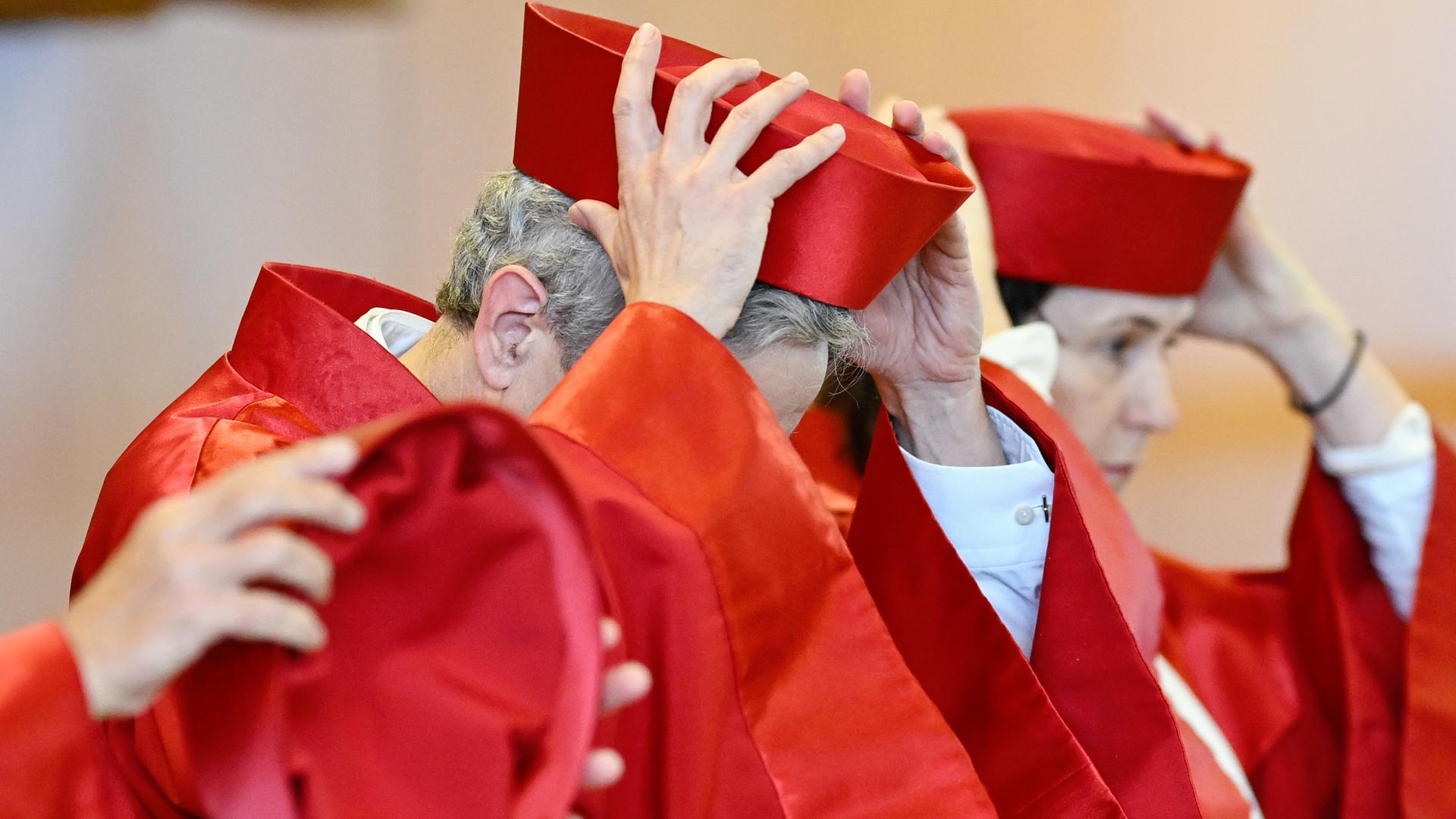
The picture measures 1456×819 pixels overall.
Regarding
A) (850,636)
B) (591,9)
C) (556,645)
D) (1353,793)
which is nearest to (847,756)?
(850,636)

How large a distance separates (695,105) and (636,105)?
0.15ft

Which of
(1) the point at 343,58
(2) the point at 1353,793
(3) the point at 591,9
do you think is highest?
(3) the point at 591,9

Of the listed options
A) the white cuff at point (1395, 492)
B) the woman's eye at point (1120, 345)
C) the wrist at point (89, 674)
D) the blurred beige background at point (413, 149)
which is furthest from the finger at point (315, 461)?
the blurred beige background at point (413, 149)

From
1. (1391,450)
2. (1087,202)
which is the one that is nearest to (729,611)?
(1087,202)

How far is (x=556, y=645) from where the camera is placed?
69 cm

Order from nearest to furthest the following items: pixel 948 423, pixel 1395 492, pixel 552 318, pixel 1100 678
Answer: pixel 552 318
pixel 1100 678
pixel 948 423
pixel 1395 492

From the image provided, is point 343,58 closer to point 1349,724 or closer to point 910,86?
point 910,86

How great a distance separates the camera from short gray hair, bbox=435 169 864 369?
103cm

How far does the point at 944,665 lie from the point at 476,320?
1.66 feet

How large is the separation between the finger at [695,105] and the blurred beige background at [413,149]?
5.60 ft

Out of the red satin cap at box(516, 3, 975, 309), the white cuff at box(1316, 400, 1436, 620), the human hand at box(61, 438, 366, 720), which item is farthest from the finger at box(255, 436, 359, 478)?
the white cuff at box(1316, 400, 1436, 620)

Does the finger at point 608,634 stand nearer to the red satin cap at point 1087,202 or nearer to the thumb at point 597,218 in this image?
the thumb at point 597,218

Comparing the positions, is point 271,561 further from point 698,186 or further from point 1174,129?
point 1174,129

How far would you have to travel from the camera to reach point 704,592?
2.85 feet
